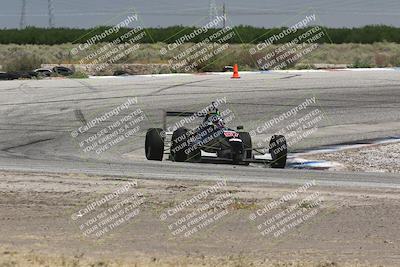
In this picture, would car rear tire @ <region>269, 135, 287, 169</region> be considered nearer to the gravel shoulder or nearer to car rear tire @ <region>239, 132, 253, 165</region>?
car rear tire @ <region>239, 132, 253, 165</region>

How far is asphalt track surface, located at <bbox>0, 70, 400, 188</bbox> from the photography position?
13391mm

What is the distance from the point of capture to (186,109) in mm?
23016

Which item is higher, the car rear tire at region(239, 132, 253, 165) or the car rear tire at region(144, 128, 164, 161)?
the car rear tire at region(144, 128, 164, 161)

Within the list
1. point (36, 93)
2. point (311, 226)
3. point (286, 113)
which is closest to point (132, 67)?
point (36, 93)

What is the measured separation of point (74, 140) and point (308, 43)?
47.6 m

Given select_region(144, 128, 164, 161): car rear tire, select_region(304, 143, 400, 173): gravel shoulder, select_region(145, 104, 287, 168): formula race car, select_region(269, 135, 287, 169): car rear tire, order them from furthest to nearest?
select_region(304, 143, 400, 173): gravel shoulder
select_region(144, 128, 164, 161): car rear tire
select_region(269, 135, 287, 169): car rear tire
select_region(145, 104, 287, 168): formula race car

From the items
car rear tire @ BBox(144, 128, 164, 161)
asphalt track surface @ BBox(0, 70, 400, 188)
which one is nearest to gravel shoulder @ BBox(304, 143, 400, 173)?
asphalt track surface @ BBox(0, 70, 400, 188)

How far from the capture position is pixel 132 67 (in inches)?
1575

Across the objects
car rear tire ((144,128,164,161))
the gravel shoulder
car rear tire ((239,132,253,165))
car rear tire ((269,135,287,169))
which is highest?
car rear tire ((144,128,164,161))

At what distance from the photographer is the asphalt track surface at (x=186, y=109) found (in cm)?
1339

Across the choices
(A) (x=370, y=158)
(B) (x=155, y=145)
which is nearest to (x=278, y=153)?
(B) (x=155, y=145)

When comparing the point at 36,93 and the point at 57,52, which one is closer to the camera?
the point at 36,93

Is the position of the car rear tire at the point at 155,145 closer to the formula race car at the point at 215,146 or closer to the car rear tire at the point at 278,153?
the formula race car at the point at 215,146

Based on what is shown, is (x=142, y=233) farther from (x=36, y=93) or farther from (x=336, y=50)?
(x=336, y=50)
